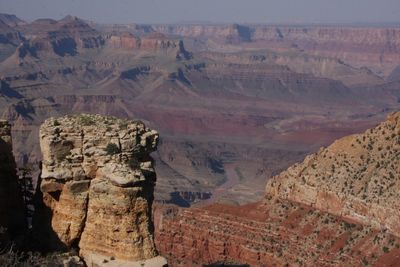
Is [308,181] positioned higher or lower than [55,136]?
lower

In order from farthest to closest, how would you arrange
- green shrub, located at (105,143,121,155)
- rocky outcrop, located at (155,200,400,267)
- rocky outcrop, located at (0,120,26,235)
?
rocky outcrop, located at (155,200,400,267) → rocky outcrop, located at (0,120,26,235) → green shrub, located at (105,143,121,155)

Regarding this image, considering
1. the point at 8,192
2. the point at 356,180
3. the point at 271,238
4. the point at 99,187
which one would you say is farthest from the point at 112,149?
the point at 356,180

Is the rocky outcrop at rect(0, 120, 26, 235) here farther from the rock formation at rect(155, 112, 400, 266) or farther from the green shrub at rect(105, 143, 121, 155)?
the rock formation at rect(155, 112, 400, 266)

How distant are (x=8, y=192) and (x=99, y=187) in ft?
10.7

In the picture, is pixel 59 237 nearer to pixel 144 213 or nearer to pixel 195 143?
pixel 144 213

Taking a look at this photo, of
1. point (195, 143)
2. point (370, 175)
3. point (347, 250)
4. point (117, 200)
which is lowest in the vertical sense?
point (195, 143)

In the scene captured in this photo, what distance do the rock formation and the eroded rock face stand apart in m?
19.5

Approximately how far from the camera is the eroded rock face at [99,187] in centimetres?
1730

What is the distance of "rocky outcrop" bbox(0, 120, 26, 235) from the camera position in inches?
736

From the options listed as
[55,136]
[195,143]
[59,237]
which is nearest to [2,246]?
[59,237]

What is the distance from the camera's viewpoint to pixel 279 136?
509ft

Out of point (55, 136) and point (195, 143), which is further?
point (195, 143)

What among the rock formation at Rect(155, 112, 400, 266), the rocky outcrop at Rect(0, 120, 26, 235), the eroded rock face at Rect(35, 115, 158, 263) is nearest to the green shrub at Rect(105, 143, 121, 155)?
the eroded rock face at Rect(35, 115, 158, 263)

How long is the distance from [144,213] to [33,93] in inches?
6901
